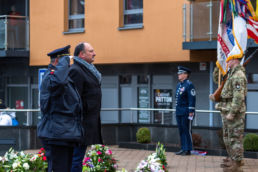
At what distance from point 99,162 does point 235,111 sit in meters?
2.25

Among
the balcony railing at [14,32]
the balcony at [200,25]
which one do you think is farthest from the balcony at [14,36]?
the balcony at [200,25]

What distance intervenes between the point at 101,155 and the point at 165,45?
9638 mm

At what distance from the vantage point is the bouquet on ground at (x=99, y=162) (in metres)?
8.52

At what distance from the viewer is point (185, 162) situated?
11.8 metres

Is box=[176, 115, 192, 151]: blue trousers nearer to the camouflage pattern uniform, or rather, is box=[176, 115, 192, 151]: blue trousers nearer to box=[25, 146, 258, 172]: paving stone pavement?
box=[25, 146, 258, 172]: paving stone pavement

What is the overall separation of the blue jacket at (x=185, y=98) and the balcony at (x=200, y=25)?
3.63 metres

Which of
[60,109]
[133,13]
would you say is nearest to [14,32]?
[133,13]

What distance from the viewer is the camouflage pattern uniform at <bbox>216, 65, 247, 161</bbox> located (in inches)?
353

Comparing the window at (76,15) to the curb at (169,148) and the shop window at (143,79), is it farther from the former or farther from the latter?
the curb at (169,148)

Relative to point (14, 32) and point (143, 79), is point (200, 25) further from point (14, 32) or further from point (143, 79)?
point (14, 32)

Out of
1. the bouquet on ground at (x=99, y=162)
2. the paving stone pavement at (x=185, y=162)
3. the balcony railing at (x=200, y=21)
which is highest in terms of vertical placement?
the balcony railing at (x=200, y=21)

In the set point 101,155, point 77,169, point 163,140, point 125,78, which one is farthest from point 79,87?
point 125,78

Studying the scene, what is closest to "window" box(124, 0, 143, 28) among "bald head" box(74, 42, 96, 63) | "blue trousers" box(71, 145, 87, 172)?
"bald head" box(74, 42, 96, 63)

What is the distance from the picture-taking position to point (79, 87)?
20.6 ft
